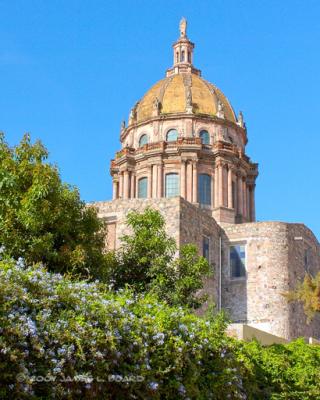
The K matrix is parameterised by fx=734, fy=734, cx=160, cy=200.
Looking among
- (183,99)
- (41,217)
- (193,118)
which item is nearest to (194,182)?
(193,118)

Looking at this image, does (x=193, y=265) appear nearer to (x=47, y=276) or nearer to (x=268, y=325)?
(x=47, y=276)

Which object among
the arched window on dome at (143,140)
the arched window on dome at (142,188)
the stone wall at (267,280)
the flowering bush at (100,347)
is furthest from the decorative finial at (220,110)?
the flowering bush at (100,347)

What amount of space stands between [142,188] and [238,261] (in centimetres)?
997

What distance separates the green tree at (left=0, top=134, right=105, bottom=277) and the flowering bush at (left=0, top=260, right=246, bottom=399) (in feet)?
16.5

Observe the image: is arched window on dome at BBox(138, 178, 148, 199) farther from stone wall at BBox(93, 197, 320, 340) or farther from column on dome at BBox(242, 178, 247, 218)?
stone wall at BBox(93, 197, 320, 340)

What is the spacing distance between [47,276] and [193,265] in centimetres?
983

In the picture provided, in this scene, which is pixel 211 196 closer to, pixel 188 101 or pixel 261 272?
pixel 188 101

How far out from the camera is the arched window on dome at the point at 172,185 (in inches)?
1721

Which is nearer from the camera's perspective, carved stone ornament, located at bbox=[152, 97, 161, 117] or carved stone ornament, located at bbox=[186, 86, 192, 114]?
carved stone ornament, located at bbox=[186, 86, 192, 114]

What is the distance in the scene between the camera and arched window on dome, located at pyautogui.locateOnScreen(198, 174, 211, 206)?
43.4m

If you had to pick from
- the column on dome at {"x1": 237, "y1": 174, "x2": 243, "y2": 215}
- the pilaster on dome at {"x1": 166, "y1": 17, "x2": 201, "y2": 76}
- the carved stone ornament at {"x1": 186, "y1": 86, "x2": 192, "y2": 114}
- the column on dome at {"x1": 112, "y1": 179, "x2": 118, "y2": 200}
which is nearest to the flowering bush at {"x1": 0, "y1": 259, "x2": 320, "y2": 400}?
the column on dome at {"x1": 237, "y1": 174, "x2": 243, "y2": 215}

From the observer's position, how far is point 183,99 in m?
45.9

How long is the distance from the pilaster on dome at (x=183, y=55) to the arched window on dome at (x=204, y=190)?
9556mm

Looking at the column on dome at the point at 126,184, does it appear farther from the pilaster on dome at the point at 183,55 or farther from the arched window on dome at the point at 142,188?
the pilaster on dome at the point at 183,55
